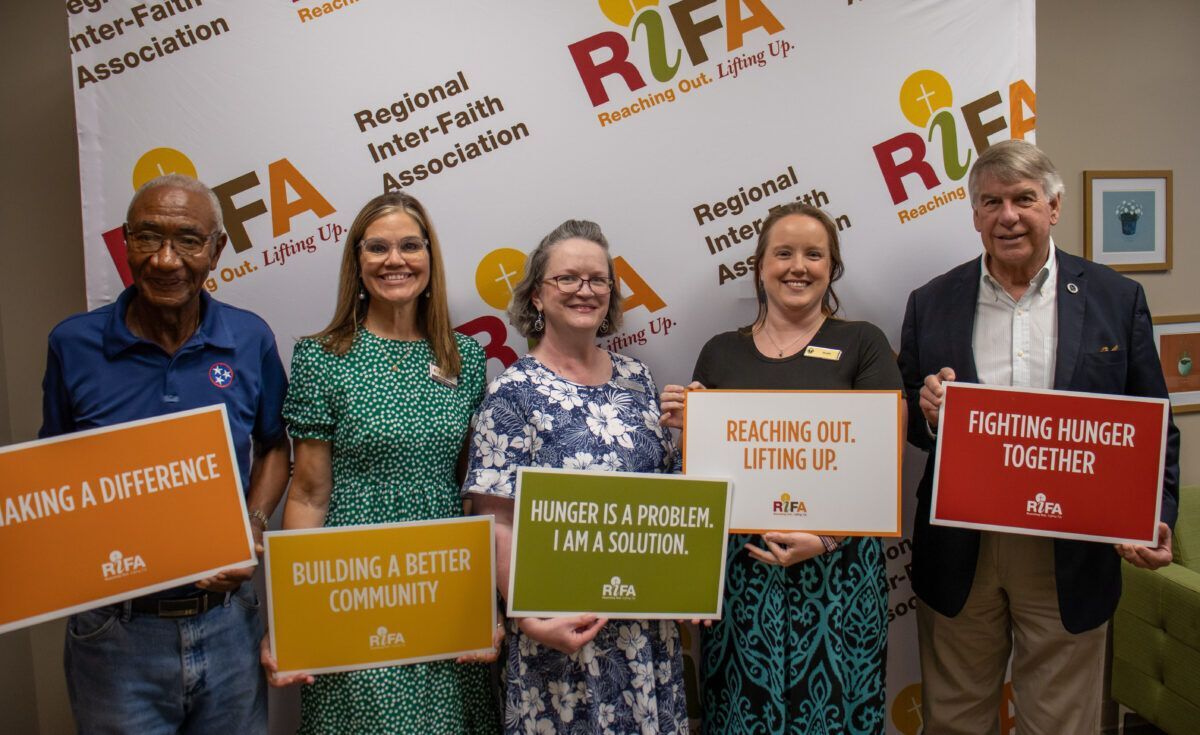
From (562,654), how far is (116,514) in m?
1.05

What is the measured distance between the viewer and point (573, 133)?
7.77 feet

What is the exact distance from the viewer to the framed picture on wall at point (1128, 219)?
117 inches

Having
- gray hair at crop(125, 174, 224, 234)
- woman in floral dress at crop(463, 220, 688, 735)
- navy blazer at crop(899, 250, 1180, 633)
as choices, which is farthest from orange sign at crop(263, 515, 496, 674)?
navy blazer at crop(899, 250, 1180, 633)

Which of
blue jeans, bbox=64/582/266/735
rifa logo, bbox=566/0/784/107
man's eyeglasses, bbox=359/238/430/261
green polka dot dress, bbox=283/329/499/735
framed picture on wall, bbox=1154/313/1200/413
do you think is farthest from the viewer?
framed picture on wall, bbox=1154/313/1200/413

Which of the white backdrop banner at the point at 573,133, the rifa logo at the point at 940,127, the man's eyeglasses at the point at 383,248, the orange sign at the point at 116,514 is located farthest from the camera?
the rifa logo at the point at 940,127

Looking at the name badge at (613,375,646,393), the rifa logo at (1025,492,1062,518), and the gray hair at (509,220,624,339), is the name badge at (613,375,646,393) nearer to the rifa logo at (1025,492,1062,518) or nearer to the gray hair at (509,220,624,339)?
the gray hair at (509,220,624,339)

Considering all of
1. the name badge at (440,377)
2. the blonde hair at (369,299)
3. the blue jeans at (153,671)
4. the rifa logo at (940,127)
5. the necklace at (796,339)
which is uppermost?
the rifa logo at (940,127)

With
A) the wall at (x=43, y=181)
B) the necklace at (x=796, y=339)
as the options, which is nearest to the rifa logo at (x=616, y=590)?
the necklace at (x=796, y=339)

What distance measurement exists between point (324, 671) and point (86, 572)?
1.79 ft

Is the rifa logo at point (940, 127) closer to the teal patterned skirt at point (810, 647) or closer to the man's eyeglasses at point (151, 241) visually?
the teal patterned skirt at point (810, 647)

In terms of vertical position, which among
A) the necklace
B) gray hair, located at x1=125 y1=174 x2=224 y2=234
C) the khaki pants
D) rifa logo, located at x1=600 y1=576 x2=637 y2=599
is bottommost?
the khaki pants

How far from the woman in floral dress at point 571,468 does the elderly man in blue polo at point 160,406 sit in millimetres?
624

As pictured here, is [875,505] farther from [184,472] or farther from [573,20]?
[573,20]

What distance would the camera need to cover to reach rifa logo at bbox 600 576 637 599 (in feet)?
5.54
